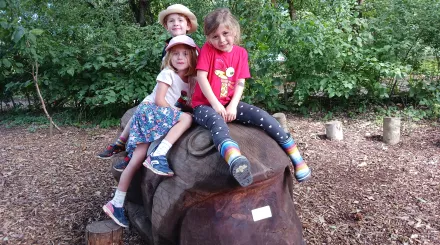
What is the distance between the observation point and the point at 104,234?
2.73 metres

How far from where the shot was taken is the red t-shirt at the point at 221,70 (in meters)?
2.67

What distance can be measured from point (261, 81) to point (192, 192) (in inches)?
175

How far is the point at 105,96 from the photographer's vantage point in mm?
6078

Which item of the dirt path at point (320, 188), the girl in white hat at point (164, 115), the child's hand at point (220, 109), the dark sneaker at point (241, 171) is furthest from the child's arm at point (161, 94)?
the dirt path at point (320, 188)

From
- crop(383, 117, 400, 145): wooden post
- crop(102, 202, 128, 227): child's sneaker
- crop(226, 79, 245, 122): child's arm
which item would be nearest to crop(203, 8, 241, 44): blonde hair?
crop(226, 79, 245, 122): child's arm

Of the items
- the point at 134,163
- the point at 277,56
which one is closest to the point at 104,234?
the point at 134,163

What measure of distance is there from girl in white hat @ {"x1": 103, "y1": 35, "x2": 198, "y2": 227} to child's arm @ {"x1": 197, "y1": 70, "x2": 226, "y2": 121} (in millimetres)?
199

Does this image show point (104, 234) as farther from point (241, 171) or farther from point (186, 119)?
point (241, 171)

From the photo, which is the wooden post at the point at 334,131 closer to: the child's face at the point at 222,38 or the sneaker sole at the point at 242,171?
the child's face at the point at 222,38

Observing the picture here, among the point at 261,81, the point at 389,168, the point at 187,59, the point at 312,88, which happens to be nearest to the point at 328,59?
the point at 312,88

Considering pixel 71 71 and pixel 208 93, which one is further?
pixel 71 71

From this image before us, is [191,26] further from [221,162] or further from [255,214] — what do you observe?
[255,214]

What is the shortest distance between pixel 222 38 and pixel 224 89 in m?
0.36

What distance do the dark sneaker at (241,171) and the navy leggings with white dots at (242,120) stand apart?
28 cm
